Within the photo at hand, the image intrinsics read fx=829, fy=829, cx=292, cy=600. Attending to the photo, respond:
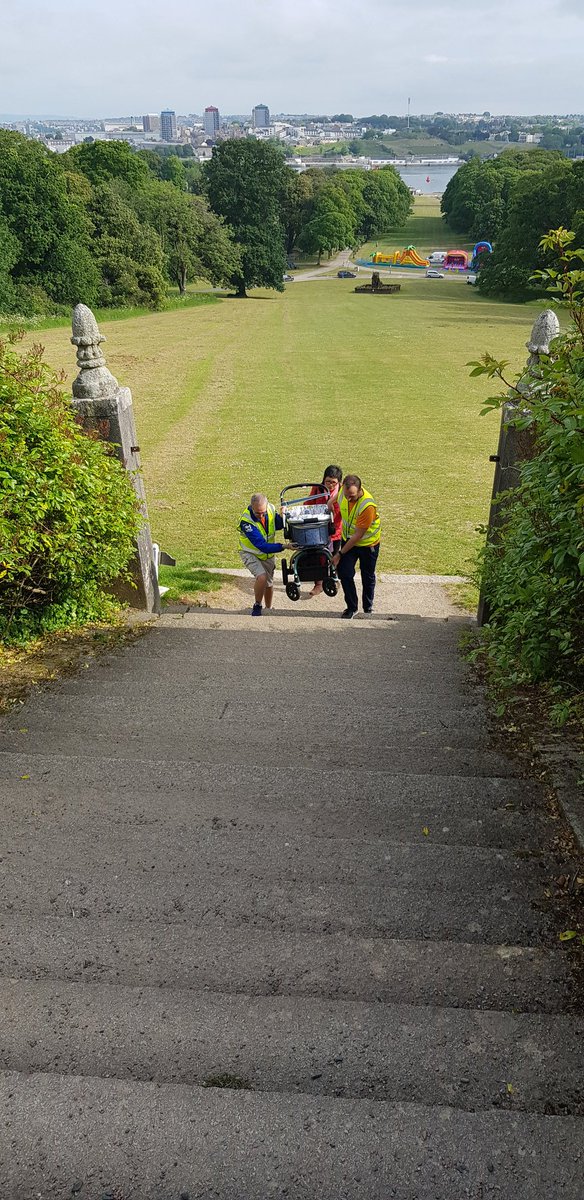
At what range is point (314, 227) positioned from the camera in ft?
283

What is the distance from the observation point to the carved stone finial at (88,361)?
Result: 7.98m

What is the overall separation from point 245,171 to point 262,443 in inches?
2210

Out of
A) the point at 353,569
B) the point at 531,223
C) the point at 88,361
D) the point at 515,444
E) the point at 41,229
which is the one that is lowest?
the point at 353,569

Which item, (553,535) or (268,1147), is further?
(553,535)

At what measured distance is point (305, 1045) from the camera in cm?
285

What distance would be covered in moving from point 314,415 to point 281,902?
2175 centimetres

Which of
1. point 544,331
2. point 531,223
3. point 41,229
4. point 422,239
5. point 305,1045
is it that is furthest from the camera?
point 422,239

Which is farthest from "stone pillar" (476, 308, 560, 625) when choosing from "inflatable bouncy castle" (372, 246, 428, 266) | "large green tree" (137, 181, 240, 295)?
"inflatable bouncy castle" (372, 246, 428, 266)

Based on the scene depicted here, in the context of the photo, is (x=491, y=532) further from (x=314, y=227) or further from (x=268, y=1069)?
(x=314, y=227)

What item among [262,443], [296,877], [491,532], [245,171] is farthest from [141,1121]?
[245,171]

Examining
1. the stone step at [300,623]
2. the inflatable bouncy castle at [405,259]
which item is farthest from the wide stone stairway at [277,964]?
the inflatable bouncy castle at [405,259]

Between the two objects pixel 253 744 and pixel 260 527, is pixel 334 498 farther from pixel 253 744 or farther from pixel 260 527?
pixel 253 744

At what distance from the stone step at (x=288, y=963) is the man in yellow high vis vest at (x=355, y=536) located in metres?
5.91

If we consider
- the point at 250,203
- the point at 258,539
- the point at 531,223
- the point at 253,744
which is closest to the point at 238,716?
the point at 253,744
